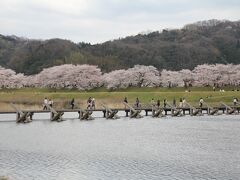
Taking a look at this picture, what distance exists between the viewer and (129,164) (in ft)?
94.8

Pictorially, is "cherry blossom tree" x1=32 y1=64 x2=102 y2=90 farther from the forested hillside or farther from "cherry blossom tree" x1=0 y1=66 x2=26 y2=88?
the forested hillside

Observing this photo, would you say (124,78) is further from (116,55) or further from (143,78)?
(116,55)

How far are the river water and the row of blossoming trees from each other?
7247cm

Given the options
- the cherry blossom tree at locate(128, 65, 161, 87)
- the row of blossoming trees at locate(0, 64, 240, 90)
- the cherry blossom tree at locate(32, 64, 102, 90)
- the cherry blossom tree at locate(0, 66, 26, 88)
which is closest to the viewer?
the cherry blossom tree at locate(32, 64, 102, 90)

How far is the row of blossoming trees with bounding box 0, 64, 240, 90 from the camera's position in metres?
126

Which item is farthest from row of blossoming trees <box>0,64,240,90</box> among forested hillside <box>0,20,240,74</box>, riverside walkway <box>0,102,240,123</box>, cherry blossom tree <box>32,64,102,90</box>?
riverside walkway <box>0,102,240,123</box>

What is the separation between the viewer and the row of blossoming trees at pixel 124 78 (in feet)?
413

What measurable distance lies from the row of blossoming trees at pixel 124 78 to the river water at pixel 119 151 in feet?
238

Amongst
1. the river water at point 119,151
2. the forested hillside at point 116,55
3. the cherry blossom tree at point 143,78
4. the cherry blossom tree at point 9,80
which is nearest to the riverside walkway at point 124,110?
the river water at point 119,151

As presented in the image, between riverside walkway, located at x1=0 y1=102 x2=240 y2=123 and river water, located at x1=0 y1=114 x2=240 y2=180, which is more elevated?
riverside walkway, located at x1=0 y1=102 x2=240 y2=123

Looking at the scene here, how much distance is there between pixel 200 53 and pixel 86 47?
43.1 m

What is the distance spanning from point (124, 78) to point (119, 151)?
93531 mm

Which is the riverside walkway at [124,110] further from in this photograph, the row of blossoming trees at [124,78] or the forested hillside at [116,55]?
the forested hillside at [116,55]

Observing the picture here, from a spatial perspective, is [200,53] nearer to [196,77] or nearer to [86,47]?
[86,47]
